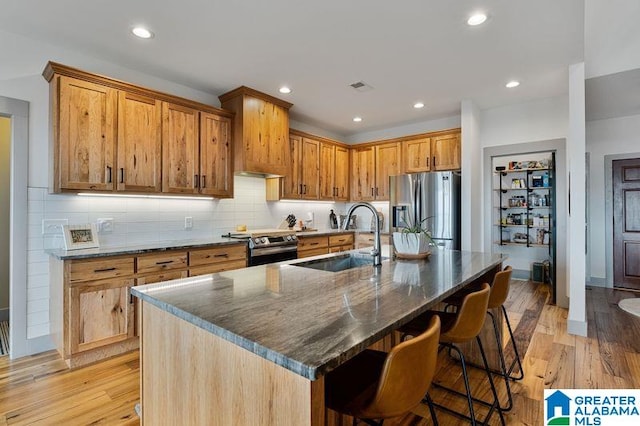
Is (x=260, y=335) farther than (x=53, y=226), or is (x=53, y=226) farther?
(x=53, y=226)

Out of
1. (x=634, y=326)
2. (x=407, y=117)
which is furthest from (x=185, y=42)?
(x=634, y=326)

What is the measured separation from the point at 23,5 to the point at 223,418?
3013mm

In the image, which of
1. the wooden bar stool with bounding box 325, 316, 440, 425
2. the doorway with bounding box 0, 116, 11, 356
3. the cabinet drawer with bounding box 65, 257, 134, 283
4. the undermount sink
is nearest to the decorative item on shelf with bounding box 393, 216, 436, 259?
the undermount sink

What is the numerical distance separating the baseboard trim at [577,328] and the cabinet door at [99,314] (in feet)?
13.1

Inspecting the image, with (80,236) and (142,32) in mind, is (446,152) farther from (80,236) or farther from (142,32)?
(80,236)

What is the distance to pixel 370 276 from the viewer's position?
1.62m

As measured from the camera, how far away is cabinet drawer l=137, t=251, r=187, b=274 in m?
2.76

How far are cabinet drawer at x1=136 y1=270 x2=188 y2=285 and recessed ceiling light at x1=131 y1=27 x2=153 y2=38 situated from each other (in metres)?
1.99

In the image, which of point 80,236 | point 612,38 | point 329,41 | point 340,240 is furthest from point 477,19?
point 80,236

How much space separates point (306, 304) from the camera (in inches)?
45.2

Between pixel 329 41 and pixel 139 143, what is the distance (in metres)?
1.98

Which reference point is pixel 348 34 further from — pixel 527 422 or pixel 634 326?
pixel 634 326

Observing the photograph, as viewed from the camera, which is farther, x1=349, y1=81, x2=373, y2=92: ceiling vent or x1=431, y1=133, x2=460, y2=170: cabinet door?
x1=431, y1=133, x2=460, y2=170: cabinet door

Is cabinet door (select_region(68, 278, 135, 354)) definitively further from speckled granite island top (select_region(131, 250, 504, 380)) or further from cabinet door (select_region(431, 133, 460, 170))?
cabinet door (select_region(431, 133, 460, 170))
